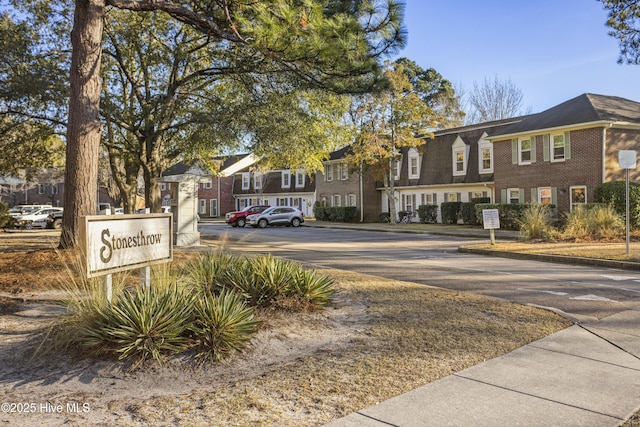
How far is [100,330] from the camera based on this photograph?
504 centimetres

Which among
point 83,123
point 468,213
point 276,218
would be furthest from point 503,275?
point 276,218

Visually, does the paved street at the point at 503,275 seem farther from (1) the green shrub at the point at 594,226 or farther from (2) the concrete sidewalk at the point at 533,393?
(1) the green shrub at the point at 594,226

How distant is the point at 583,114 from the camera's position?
2605cm

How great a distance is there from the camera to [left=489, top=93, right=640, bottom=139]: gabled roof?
82.8ft

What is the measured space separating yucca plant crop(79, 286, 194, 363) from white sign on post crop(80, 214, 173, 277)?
56 cm

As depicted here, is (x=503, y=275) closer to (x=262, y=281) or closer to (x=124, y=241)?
(x=262, y=281)

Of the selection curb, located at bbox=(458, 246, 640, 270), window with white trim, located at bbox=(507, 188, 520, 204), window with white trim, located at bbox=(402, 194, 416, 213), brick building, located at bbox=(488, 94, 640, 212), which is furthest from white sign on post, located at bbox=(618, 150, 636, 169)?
window with white trim, located at bbox=(402, 194, 416, 213)

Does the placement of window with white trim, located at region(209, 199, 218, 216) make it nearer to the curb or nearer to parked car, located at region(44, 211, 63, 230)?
parked car, located at region(44, 211, 63, 230)

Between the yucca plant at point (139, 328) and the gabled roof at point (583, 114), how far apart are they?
2497 cm

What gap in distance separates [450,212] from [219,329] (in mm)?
30040

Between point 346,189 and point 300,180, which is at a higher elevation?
point 300,180

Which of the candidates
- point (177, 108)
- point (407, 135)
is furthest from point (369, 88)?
point (407, 135)

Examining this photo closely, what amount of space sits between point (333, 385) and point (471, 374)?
1.29 metres

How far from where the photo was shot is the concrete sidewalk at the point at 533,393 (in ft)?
12.0
